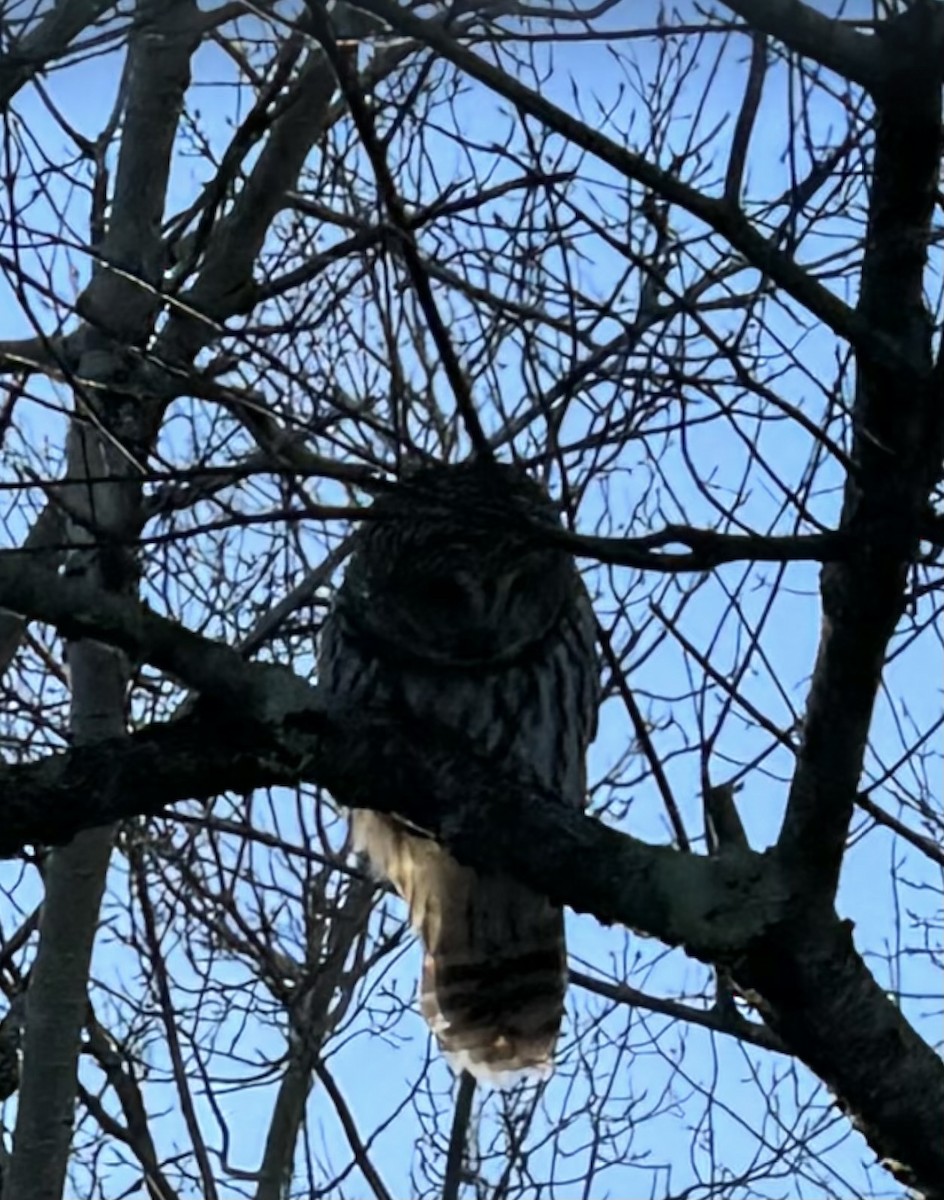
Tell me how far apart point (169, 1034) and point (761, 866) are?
2.77m

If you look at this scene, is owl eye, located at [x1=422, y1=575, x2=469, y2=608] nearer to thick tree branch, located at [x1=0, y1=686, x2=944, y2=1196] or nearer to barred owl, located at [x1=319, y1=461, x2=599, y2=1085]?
barred owl, located at [x1=319, y1=461, x2=599, y2=1085]

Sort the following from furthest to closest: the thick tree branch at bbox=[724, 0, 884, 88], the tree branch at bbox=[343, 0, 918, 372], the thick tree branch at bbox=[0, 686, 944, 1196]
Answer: the thick tree branch at bbox=[0, 686, 944, 1196]
the tree branch at bbox=[343, 0, 918, 372]
the thick tree branch at bbox=[724, 0, 884, 88]

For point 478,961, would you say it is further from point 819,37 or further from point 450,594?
point 819,37

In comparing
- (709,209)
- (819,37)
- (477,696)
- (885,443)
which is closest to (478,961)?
(477,696)

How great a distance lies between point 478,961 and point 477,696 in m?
0.67

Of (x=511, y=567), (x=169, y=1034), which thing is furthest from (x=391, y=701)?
(x=169, y=1034)

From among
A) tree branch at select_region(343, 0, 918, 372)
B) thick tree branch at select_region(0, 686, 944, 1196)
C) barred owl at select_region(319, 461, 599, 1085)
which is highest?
barred owl at select_region(319, 461, 599, 1085)

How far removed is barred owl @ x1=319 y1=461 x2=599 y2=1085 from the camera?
13.0 feet

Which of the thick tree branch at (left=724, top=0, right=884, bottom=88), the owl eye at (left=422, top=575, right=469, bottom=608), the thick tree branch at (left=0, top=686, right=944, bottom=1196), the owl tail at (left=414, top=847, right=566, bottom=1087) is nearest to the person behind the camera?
the thick tree branch at (left=724, top=0, right=884, bottom=88)

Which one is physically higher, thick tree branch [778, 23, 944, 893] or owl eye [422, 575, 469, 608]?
owl eye [422, 575, 469, 608]

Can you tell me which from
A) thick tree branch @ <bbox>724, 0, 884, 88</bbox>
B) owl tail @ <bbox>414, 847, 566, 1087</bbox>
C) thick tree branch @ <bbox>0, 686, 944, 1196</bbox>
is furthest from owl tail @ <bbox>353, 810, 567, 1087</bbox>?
thick tree branch @ <bbox>724, 0, 884, 88</bbox>

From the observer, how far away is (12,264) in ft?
9.84

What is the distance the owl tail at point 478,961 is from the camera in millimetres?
4269

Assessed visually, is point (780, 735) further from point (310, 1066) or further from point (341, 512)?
point (310, 1066)
